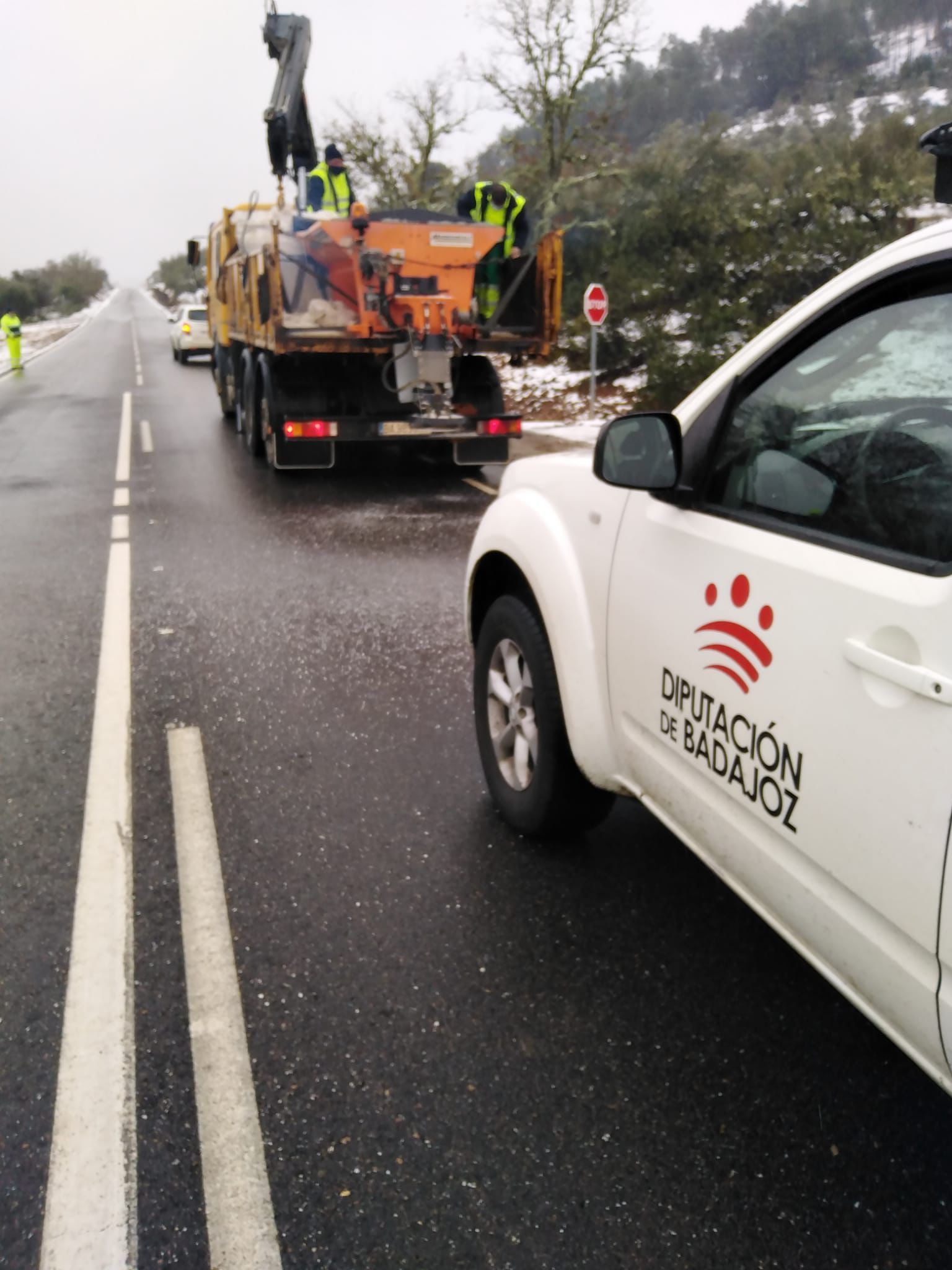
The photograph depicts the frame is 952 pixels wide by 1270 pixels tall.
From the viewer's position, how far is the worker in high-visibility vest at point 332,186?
36.4 ft

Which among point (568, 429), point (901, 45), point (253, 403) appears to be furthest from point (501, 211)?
point (901, 45)

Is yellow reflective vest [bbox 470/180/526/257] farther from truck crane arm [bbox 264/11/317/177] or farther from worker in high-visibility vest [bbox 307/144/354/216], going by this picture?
truck crane arm [bbox 264/11/317/177]

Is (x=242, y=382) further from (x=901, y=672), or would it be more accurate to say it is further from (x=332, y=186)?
(x=901, y=672)

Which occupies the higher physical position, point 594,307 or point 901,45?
point 901,45

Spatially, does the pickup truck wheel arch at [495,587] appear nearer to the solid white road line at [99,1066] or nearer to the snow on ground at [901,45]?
the solid white road line at [99,1066]

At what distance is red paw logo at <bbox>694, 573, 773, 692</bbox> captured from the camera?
2.26 meters

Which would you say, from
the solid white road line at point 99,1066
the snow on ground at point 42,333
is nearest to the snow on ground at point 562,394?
the solid white road line at point 99,1066

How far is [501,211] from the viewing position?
10945 mm

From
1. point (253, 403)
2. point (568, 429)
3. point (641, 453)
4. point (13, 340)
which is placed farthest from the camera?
point (13, 340)

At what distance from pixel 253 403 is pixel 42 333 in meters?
50.2

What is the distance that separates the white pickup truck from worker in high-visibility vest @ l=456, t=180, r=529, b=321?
834cm

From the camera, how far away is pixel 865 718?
6.37 feet

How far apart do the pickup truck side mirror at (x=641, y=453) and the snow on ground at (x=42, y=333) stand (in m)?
30.2

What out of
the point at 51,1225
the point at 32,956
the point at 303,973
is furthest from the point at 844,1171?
the point at 32,956
